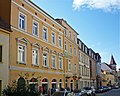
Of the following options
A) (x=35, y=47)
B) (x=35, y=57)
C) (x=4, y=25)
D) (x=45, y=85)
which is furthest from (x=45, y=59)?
(x=4, y=25)

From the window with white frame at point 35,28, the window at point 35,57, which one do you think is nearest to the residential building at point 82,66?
the window at point 35,57

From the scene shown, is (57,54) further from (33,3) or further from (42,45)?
(33,3)

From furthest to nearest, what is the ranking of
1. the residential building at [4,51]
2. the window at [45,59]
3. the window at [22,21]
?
the window at [45,59], the window at [22,21], the residential building at [4,51]

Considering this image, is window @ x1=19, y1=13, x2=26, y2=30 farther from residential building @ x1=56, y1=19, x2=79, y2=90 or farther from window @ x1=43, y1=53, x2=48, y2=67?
residential building @ x1=56, y1=19, x2=79, y2=90

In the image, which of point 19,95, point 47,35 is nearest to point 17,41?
point 47,35

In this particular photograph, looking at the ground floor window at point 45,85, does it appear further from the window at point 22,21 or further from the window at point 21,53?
the window at point 22,21

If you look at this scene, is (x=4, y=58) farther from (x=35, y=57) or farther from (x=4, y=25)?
(x=35, y=57)

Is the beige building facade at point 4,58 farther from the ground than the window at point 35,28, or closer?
closer

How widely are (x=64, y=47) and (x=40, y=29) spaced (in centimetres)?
1202

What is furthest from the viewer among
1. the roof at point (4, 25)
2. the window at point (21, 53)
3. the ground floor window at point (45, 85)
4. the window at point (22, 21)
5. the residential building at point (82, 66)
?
the residential building at point (82, 66)

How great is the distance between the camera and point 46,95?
36562 millimetres

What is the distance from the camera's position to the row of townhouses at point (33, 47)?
2686 centimetres

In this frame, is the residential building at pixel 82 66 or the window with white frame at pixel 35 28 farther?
the residential building at pixel 82 66

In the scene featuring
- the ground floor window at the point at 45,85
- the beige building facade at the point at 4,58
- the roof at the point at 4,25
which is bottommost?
the ground floor window at the point at 45,85
